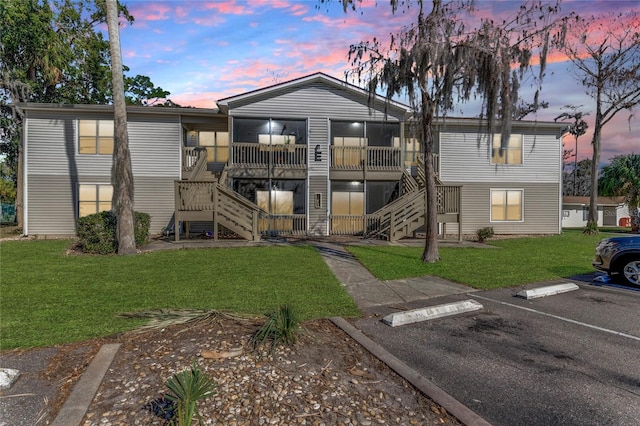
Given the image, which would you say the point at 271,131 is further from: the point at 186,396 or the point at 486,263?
the point at 186,396

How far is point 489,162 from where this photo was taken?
67.2ft

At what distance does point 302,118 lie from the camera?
60.2ft

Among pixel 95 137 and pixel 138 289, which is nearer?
pixel 138 289

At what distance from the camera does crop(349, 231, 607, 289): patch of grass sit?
909 centimetres

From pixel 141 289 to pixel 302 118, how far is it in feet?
42.7

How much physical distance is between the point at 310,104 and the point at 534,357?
1614 centimetres

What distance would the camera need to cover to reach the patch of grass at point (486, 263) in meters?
9.09

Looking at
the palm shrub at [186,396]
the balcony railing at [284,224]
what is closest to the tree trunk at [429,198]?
the balcony railing at [284,224]

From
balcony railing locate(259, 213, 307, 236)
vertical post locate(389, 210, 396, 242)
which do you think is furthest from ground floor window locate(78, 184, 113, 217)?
vertical post locate(389, 210, 396, 242)

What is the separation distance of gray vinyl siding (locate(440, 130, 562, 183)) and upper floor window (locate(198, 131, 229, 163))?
39.4 feet

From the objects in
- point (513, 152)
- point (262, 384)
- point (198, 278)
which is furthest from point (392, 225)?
point (262, 384)

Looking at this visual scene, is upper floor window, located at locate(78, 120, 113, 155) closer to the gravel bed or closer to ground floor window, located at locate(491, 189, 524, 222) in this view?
the gravel bed

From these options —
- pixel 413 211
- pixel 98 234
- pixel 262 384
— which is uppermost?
pixel 413 211

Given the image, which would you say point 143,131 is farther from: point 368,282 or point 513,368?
point 513,368
